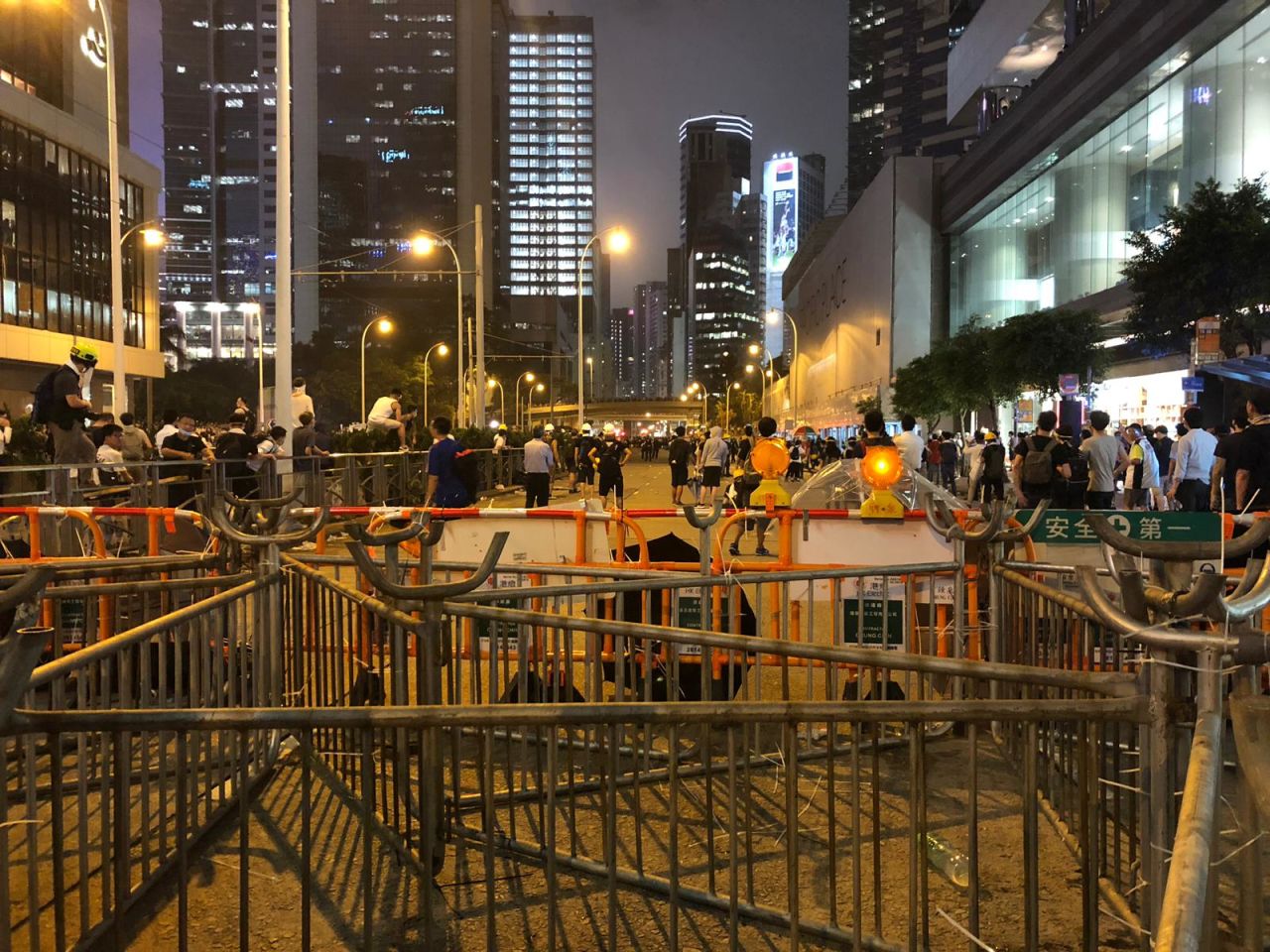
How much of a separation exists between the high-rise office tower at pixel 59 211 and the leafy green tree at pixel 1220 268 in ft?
135

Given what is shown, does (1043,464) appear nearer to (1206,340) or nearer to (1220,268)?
(1206,340)

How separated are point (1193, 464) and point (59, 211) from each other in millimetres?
57458

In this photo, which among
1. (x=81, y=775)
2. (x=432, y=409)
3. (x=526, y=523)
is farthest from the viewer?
(x=432, y=409)

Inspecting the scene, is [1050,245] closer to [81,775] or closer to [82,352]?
Result: [82,352]

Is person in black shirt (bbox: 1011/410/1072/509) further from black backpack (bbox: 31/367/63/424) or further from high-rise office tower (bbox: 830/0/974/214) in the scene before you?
high-rise office tower (bbox: 830/0/974/214)

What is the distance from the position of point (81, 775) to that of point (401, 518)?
424cm

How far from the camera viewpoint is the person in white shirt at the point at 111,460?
13.2 metres

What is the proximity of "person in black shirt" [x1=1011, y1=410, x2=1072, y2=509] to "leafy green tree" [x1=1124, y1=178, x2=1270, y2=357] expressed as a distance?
33.9 feet

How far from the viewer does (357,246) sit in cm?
15850

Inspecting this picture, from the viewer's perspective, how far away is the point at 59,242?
57.1 metres

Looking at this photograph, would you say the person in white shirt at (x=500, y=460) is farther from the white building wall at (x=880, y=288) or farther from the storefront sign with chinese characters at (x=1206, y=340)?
the white building wall at (x=880, y=288)

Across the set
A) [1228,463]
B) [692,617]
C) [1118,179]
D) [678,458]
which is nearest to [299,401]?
[678,458]

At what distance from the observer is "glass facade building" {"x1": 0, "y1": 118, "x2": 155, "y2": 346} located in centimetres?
5219

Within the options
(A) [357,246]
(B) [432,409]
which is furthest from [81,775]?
(A) [357,246]
